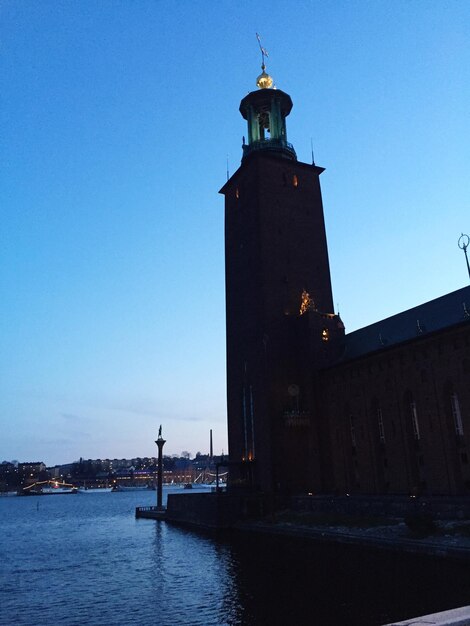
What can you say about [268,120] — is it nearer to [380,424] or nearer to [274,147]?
[274,147]

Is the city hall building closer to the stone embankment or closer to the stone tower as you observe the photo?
the stone tower

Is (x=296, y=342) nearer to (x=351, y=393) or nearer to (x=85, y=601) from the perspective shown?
(x=351, y=393)

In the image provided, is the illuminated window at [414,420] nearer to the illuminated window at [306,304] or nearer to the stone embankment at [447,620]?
the illuminated window at [306,304]

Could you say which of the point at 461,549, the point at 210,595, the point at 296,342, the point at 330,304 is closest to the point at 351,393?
the point at 296,342

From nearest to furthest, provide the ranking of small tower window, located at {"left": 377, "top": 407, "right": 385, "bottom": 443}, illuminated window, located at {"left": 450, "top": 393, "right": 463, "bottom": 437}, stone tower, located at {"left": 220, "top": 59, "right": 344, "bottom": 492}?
illuminated window, located at {"left": 450, "top": 393, "right": 463, "bottom": 437}, small tower window, located at {"left": 377, "top": 407, "right": 385, "bottom": 443}, stone tower, located at {"left": 220, "top": 59, "right": 344, "bottom": 492}

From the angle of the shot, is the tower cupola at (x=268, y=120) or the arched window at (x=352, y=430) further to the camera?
the tower cupola at (x=268, y=120)

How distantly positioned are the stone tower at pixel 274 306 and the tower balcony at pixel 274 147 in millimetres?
126

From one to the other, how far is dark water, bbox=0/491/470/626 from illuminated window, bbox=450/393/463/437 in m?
13.4

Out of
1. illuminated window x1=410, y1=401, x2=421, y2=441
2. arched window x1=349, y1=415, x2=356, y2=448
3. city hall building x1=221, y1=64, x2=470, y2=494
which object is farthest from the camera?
arched window x1=349, y1=415, x2=356, y2=448

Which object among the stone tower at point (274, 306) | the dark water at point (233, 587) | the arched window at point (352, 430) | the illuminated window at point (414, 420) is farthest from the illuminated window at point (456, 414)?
the stone tower at point (274, 306)

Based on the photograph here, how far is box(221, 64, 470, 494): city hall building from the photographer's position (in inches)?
1550

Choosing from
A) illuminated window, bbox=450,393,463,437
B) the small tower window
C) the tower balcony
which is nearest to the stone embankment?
illuminated window, bbox=450,393,463,437

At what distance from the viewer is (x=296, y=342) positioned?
5441 centimetres

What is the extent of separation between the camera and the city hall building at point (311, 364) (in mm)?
39375
